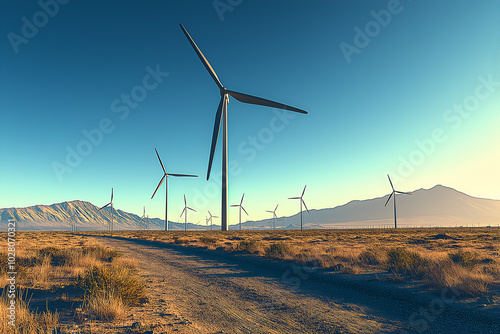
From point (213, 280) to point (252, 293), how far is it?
364 centimetres

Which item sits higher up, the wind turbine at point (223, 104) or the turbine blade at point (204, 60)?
the turbine blade at point (204, 60)

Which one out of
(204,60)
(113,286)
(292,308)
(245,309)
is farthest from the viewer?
(204,60)

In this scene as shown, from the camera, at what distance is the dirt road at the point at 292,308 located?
27.7 feet

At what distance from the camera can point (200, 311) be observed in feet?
33.1

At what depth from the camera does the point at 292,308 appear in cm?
1034

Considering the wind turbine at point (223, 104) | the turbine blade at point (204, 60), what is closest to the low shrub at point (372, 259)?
the wind turbine at point (223, 104)

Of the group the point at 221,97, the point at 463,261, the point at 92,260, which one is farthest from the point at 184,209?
the point at 463,261

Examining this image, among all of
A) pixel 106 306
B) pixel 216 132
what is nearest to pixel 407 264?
pixel 106 306

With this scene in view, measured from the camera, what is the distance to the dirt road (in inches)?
332

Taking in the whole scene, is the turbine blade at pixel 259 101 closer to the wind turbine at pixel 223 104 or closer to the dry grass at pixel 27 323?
the wind turbine at pixel 223 104

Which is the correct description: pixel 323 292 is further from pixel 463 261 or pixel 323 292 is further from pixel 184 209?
pixel 184 209

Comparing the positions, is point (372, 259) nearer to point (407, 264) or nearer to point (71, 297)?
point (407, 264)

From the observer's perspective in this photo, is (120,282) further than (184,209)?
No

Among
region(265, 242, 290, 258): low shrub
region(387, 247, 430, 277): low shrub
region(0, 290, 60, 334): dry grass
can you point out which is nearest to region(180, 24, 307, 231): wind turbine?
region(265, 242, 290, 258): low shrub
